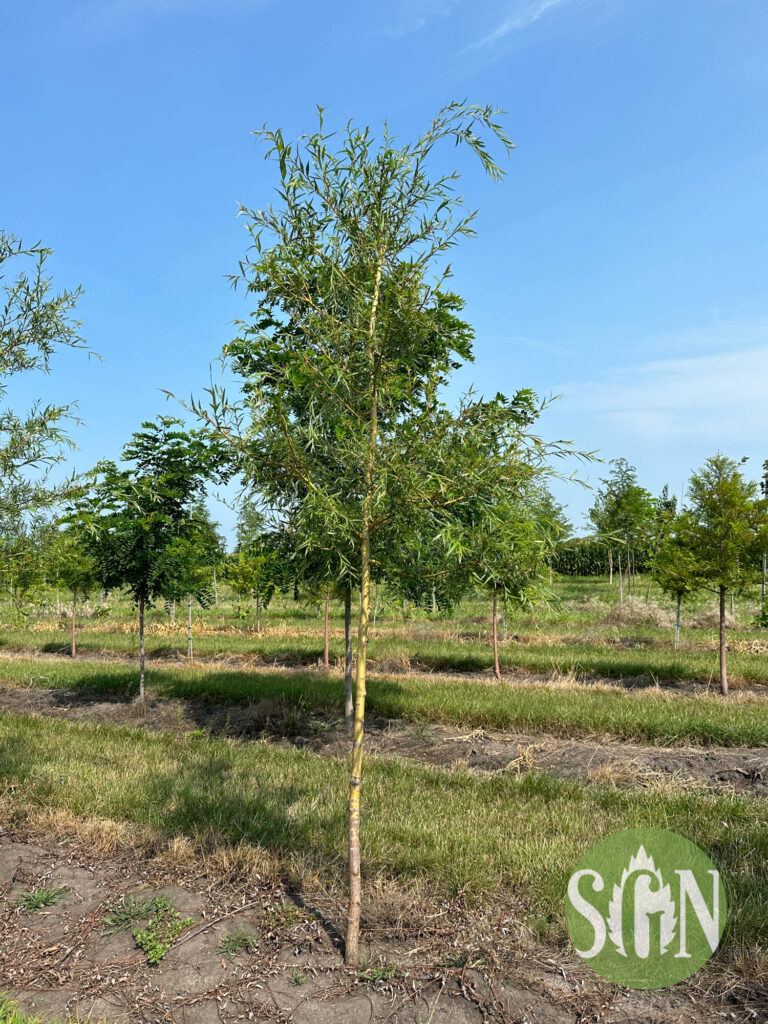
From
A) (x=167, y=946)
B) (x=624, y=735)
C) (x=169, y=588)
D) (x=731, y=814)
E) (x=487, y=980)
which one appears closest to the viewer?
(x=487, y=980)

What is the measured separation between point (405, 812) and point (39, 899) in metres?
3.51

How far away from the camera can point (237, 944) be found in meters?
5.05

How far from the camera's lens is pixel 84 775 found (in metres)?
8.46

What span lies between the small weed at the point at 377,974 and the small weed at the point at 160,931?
154 cm

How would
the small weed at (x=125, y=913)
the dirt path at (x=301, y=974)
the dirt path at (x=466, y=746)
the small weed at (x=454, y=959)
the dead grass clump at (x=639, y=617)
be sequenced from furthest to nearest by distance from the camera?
the dead grass clump at (x=639, y=617) → the dirt path at (x=466, y=746) → the small weed at (x=125, y=913) → the small weed at (x=454, y=959) → the dirt path at (x=301, y=974)

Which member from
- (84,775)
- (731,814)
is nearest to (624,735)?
(731,814)

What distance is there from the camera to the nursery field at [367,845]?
4578 millimetres

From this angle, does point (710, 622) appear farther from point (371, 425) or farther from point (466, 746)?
point (371, 425)

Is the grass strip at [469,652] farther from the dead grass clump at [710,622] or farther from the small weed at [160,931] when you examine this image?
the small weed at [160,931]

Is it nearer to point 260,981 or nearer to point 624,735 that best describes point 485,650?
point 624,735

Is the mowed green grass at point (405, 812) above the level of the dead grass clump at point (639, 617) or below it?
below

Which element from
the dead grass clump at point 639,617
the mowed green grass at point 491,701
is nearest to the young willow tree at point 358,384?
the mowed green grass at point 491,701

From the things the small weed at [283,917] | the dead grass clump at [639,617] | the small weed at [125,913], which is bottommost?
the small weed at [125,913]

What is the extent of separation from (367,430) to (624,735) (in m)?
9.60
